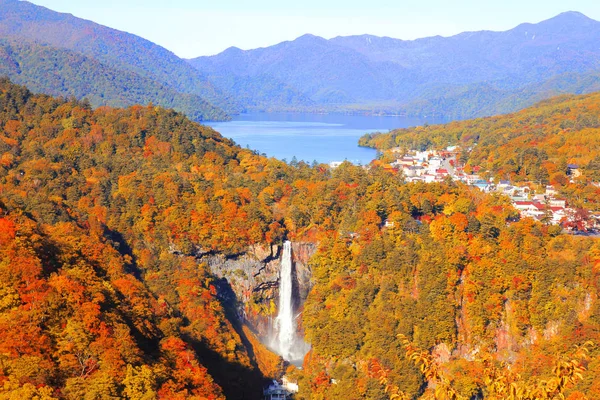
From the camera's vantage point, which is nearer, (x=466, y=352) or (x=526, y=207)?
(x=466, y=352)

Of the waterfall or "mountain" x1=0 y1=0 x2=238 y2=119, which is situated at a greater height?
"mountain" x1=0 y1=0 x2=238 y2=119

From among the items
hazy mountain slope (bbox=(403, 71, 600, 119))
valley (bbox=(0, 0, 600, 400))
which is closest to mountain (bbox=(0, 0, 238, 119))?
hazy mountain slope (bbox=(403, 71, 600, 119))

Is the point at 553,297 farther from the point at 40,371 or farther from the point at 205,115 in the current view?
the point at 205,115

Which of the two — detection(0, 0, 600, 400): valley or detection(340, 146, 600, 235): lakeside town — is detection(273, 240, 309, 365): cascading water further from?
detection(340, 146, 600, 235): lakeside town

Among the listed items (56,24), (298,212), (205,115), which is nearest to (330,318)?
(298,212)

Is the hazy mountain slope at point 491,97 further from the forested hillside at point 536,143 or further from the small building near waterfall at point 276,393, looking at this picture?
the small building near waterfall at point 276,393

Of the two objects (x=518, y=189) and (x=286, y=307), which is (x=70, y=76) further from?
(x=286, y=307)
